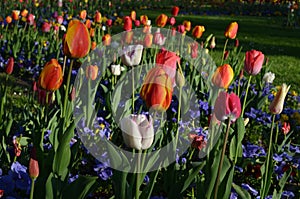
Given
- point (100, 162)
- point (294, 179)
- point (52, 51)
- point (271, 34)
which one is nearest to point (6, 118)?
point (100, 162)

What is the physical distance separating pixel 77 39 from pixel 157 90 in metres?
0.43

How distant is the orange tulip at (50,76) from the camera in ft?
5.91

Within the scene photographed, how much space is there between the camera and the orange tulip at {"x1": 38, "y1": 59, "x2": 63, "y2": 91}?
5.91 ft

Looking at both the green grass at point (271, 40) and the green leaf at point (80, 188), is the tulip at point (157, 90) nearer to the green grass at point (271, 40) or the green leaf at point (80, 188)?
the green leaf at point (80, 188)

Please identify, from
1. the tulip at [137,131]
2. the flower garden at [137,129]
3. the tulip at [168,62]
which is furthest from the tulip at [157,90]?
the tulip at [168,62]

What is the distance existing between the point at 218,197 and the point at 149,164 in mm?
306

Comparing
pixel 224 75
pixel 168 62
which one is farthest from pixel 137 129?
pixel 224 75

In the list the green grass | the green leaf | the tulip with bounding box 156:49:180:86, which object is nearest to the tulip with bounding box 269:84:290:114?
the tulip with bounding box 156:49:180:86

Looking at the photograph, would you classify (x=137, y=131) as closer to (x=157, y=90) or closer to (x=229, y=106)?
(x=157, y=90)

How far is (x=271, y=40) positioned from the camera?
9.59 meters

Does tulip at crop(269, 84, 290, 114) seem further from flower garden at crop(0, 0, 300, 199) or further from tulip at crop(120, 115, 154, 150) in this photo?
tulip at crop(120, 115, 154, 150)

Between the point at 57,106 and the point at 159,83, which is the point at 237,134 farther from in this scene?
the point at 57,106

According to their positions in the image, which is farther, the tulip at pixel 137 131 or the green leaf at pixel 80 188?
the green leaf at pixel 80 188

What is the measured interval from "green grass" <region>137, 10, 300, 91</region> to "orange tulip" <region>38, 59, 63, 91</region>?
13.8ft
